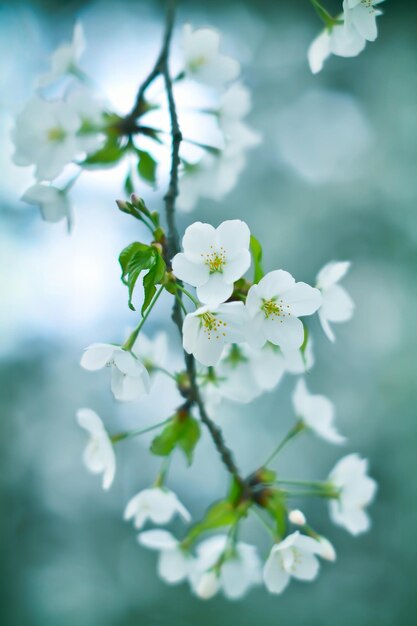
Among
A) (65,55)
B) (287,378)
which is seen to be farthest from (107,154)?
(287,378)

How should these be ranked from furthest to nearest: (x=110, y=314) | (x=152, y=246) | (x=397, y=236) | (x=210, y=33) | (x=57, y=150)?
(x=397, y=236) → (x=110, y=314) → (x=210, y=33) → (x=57, y=150) → (x=152, y=246)

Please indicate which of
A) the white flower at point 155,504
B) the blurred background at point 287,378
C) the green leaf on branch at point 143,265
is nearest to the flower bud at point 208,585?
the white flower at point 155,504

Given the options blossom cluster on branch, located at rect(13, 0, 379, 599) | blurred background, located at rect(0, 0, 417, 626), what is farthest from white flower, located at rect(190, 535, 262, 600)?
blurred background, located at rect(0, 0, 417, 626)

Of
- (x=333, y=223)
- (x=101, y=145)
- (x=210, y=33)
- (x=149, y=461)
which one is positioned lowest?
(x=149, y=461)

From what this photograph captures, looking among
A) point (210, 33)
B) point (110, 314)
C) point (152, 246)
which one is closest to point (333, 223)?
point (110, 314)

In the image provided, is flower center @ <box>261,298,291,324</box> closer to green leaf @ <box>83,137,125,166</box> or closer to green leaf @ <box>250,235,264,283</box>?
green leaf @ <box>250,235,264,283</box>

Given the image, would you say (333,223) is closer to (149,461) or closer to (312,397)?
(149,461)
